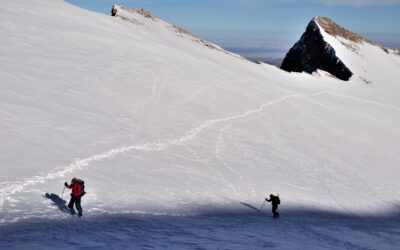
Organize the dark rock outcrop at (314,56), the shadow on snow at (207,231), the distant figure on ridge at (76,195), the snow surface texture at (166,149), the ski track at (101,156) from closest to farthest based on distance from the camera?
the shadow on snow at (207,231)
the distant figure on ridge at (76,195)
the snow surface texture at (166,149)
the ski track at (101,156)
the dark rock outcrop at (314,56)

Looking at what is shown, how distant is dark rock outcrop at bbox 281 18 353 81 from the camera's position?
43844mm

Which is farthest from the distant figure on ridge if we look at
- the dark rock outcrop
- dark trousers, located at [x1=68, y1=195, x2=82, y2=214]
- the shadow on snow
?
the dark rock outcrop

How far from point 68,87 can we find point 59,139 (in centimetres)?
522

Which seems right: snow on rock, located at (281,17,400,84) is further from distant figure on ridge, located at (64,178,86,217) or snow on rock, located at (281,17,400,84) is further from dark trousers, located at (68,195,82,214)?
dark trousers, located at (68,195,82,214)

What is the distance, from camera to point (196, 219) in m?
11.2

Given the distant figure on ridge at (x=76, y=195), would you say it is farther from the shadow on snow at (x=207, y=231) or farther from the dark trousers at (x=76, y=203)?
the shadow on snow at (x=207, y=231)

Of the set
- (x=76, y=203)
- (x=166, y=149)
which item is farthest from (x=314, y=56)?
(x=76, y=203)

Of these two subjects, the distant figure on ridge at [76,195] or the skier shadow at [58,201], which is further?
the skier shadow at [58,201]

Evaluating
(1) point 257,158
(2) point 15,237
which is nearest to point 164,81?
(1) point 257,158

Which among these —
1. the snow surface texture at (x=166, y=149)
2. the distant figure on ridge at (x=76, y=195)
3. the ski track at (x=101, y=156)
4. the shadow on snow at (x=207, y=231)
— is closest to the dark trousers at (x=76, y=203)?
the distant figure on ridge at (x=76, y=195)

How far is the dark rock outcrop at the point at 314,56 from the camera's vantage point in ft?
144

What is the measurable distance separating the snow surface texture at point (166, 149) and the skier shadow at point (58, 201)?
61mm

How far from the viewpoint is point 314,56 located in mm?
47031

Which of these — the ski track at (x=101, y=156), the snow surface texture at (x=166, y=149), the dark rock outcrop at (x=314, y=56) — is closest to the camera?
the snow surface texture at (x=166, y=149)
